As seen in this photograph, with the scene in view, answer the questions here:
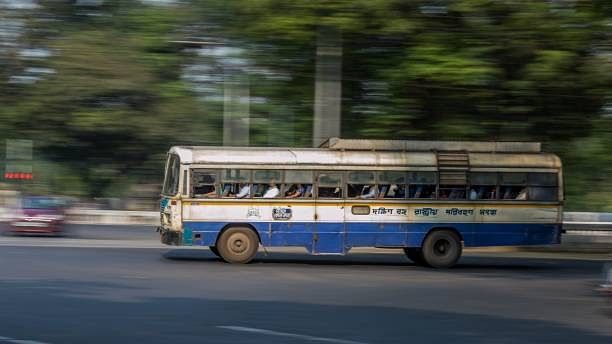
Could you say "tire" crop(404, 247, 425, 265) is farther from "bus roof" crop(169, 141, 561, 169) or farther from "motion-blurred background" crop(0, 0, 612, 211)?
"motion-blurred background" crop(0, 0, 612, 211)

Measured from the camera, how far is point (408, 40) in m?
25.4

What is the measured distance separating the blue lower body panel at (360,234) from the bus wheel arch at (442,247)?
0.13 metres

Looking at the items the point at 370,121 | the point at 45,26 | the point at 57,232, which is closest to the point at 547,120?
the point at 370,121

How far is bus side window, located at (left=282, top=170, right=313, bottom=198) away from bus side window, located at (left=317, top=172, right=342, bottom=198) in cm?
23

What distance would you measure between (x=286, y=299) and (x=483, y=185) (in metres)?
8.85

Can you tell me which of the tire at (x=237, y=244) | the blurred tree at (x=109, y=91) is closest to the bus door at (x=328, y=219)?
the tire at (x=237, y=244)

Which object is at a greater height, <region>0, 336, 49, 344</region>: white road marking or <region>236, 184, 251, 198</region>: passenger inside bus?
<region>236, 184, 251, 198</region>: passenger inside bus

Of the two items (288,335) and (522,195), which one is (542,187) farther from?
(288,335)

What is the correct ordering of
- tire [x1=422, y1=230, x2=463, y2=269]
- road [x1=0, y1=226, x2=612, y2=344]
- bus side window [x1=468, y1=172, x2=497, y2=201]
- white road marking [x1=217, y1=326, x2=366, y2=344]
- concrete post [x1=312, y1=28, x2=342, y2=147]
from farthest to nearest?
concrete post [x1=312, y1=28, x2=342, y2=147]
bus side window [x1=468, y1=172, x2=497, y2=201]
tire [x1=422, y1=230, x2=463, y2=269]
road [x1=0, y1=226, x2=612, y2=344]
white road marking [x1=217, y1=326, x2=366, y2=344]

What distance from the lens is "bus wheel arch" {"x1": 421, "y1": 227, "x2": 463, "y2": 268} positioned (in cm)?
2327

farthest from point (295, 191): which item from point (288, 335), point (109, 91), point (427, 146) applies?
point (109, 91)

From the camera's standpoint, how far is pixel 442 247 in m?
23.4

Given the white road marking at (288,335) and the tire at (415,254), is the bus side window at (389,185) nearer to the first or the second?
the tire at (415,254)

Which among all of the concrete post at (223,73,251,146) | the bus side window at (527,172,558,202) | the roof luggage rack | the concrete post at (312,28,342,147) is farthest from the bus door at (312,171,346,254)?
the concrete post at (223,73,251,146)
